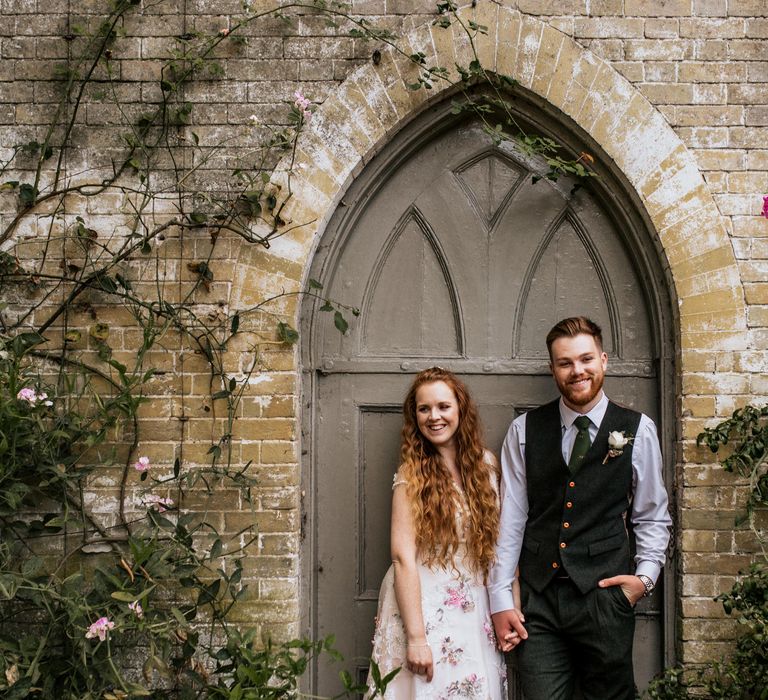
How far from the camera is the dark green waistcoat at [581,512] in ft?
9.82

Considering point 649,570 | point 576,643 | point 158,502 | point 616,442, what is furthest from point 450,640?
point 158,502

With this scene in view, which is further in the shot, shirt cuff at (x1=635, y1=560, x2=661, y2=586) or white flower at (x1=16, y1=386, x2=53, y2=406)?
shirt cuff at (x1=635, y1=560, x2=661, y2=586)

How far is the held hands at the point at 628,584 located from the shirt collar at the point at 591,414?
597mm

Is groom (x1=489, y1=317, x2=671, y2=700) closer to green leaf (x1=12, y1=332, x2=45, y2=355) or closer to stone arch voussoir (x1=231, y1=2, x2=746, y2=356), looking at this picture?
stone arch voussoir (x1=231, y1=2, x2=746, y2=356)

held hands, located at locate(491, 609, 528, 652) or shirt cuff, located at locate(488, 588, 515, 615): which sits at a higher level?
shirt cuff, located at locate(488, 588, 515, 615)

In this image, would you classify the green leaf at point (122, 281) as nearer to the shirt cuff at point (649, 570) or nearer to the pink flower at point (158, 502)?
the pink flower at point (158, 502)

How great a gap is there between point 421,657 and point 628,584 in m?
0.85

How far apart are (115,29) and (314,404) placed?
5.98 feet

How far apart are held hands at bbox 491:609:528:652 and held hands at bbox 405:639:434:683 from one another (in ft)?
1.00

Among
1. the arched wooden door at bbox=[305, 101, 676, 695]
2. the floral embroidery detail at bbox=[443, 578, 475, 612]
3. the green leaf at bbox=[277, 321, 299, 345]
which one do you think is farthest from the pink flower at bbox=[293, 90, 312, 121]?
the floral embroidery detail at bbox=[443, 578, 475, 612]

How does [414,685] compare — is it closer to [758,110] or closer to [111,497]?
[111,497]

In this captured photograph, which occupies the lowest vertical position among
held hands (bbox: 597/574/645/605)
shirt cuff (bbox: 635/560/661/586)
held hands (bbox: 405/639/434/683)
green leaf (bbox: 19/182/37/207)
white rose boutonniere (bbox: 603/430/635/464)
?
held hands (bbox: 405/639/434/683)

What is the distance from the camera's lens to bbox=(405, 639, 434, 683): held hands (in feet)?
9.62

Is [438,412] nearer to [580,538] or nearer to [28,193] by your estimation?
[580,538]
